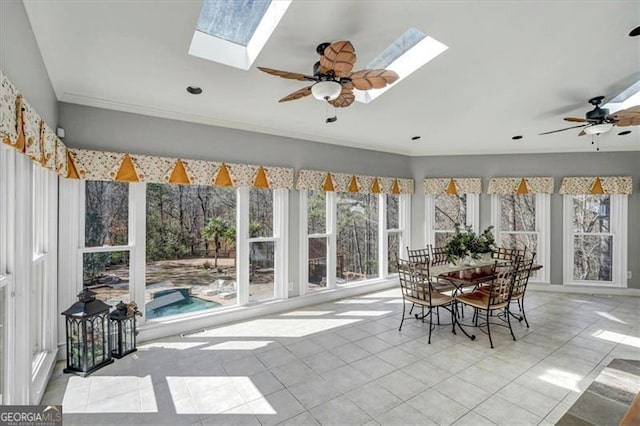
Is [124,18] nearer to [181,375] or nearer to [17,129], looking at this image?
[17,129]

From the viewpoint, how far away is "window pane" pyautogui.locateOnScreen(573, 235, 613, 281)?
20.1 feet

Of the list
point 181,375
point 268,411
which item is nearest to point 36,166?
point 181,375

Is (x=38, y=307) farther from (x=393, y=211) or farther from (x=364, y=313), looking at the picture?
(x=393, y=211)

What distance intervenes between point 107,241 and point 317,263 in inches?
126

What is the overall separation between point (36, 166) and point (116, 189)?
36.5 inches

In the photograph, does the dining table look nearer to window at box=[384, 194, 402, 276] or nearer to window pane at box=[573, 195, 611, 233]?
window at box=[384, 194, 402, 276]

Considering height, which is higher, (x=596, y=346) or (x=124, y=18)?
(x=124, y=18)

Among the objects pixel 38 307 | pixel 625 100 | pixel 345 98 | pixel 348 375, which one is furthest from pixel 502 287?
pixel 38 307

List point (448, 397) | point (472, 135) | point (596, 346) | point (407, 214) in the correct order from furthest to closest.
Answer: point (407, 214) → point (472, 135) → point (596, 346) → point (448, 397)

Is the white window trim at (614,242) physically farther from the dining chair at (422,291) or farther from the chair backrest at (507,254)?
the dining chair at (422,291)

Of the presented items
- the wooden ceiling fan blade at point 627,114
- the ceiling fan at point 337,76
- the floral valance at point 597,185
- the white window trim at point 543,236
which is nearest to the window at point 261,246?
the ceiling fan at point 337,76

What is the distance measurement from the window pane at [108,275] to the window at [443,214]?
222 inches

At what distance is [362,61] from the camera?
3.55 meters

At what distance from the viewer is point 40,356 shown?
300cm
